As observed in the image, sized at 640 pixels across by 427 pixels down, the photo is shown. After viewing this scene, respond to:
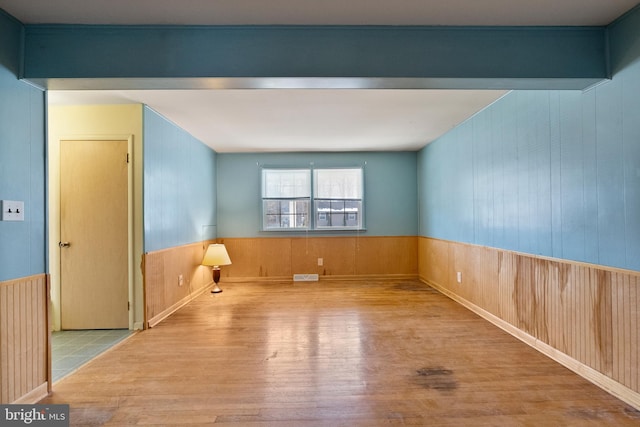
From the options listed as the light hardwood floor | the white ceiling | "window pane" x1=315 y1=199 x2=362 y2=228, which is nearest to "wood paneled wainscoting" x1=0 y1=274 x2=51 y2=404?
the light hardwood floor

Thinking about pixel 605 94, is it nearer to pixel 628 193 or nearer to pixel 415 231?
pixel 628 193

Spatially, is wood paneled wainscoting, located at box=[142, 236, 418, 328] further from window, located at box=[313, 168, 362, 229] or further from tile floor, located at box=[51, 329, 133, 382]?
tile floor, located at box=[51, 329, 133, 382]

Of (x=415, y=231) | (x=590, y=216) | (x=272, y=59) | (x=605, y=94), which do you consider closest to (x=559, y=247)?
(x=590, y=216)

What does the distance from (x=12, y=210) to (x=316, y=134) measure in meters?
3.54

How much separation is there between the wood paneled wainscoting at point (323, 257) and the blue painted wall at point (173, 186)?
80cm

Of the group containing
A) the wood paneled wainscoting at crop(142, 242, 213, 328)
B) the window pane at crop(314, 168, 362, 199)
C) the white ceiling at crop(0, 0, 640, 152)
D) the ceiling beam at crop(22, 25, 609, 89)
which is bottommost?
the wood paneled wainscoting at crop(142, 242, 213, 328)

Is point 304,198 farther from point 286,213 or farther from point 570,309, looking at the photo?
point 570,309

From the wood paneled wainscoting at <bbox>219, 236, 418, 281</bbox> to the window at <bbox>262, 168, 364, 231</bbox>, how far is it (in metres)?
0.30

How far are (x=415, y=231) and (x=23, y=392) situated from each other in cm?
561

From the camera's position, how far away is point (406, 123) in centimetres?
426

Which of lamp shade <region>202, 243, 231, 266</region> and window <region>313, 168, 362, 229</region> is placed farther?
window <region>313, 168, 362, 229</region>

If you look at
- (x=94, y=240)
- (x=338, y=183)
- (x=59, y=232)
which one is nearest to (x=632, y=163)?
(x=338, y=183)

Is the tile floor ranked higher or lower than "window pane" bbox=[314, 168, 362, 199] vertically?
lower

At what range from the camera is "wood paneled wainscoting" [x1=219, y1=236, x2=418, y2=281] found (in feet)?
19.8
